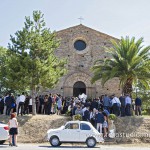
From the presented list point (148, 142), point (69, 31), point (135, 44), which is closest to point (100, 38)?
point (69, 31)

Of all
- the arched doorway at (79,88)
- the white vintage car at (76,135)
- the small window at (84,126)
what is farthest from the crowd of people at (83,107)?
the arched doorway at (79,88)

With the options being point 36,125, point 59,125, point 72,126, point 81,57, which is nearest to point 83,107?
point 59,125

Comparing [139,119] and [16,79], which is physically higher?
[16,79]

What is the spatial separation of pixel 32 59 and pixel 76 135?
25.4 feet

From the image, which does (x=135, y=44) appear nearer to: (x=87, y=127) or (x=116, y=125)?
(x=116, y=125)

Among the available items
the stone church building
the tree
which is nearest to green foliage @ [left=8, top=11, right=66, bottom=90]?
the tree

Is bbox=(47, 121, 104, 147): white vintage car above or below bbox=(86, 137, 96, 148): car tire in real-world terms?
above

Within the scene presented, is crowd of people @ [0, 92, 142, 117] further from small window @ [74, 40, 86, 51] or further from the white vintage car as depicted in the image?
small window @ [74, 40, 86, 51]

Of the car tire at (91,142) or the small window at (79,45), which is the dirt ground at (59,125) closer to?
the car tire at (91,142)

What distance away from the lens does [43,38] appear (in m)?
21.7

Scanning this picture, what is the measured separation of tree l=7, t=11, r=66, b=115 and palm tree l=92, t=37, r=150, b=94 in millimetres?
4042

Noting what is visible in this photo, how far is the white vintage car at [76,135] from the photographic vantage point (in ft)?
50.0

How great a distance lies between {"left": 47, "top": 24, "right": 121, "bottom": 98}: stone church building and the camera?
102ft

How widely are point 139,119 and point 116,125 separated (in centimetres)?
179
